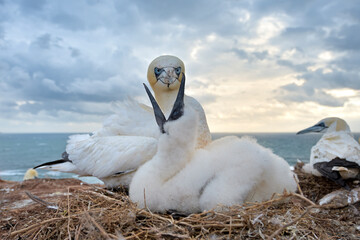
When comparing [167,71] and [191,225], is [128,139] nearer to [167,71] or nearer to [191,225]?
[167,71]

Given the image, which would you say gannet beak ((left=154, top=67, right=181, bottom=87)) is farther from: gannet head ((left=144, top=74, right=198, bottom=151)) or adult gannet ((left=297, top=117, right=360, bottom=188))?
adult gannet ((left=297, top=117, right=360, bottom=188))

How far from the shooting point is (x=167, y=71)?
3.34 m

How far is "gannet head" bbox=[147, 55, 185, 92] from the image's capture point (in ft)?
11.0

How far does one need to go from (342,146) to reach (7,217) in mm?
5307

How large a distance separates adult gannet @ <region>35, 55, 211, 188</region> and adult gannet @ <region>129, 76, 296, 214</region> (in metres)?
0.56

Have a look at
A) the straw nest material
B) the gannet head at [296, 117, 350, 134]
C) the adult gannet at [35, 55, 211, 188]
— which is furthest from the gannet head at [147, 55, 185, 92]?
the gannet head at [296, 117, 350, 134]

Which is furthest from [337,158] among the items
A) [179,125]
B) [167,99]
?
[179,125]

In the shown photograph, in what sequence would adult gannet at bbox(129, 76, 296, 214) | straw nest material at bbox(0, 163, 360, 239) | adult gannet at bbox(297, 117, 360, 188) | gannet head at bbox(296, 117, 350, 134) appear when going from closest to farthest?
straw nest material at bbox(0, 163, 360, 239) → adult gannet at bbox(129, 76, 296, 214) → adult gannet at bbox(297, 117, 360, 188) → gannet head at bbox(296, 117, 350, 134)

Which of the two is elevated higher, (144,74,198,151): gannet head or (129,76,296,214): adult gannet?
(144,74,198,151): gannet head

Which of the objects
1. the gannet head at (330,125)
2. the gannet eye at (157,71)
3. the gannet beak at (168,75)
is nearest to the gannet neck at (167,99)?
the gannet beak at (168,75)

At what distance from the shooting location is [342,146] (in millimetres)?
5184

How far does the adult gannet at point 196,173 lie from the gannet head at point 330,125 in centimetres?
466

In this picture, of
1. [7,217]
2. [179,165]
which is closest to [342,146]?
[179,165]

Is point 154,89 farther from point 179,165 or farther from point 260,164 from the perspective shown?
point 260,164
